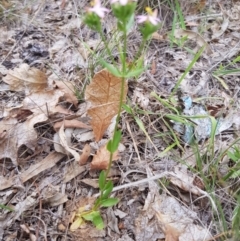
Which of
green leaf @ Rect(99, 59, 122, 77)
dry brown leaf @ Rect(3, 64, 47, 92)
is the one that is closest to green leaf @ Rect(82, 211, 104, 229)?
green leaf @ Rect(99, 59, 122, 77)

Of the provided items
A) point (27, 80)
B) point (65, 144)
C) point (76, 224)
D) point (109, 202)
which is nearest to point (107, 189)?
point (109, 202)

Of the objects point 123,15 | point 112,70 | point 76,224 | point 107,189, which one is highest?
point 123,15

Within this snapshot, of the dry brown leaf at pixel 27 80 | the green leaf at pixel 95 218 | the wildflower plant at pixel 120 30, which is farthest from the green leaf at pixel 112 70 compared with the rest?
the dry brown leaf at pixel 27 80

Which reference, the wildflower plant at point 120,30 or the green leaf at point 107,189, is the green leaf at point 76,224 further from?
the green leaf at point 107,189

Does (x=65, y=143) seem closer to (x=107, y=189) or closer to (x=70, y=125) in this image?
(x=70, y=125)

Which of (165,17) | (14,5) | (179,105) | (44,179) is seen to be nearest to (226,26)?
(165,17)

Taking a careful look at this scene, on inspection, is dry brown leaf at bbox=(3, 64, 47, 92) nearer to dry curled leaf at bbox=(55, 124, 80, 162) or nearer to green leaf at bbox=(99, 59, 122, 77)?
dry curled leaf at bbox=(55, 124, 80, 162)
